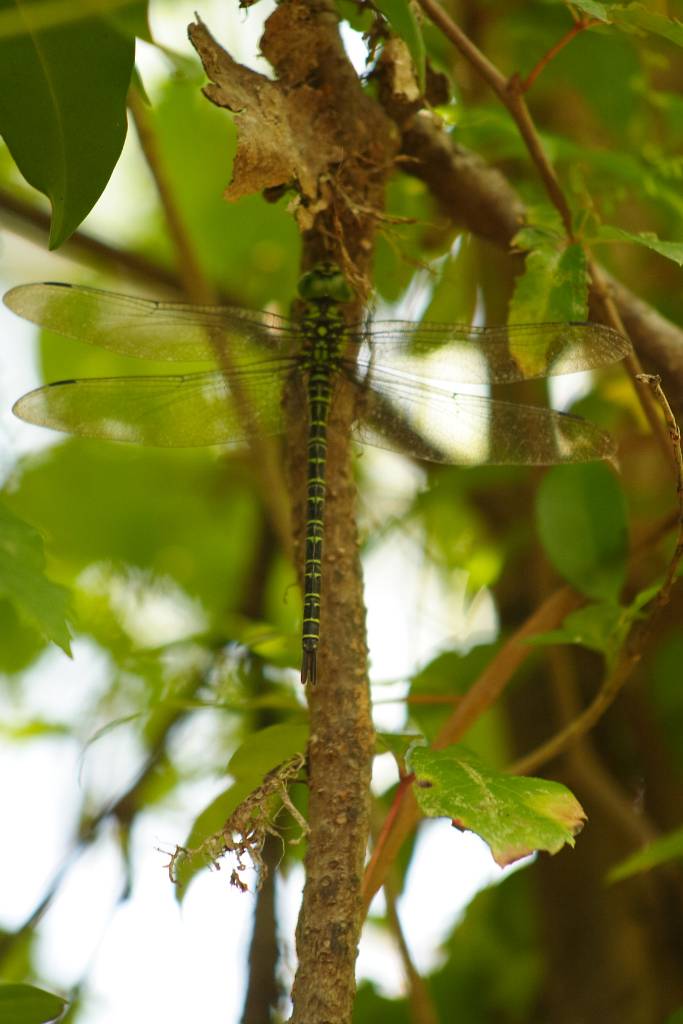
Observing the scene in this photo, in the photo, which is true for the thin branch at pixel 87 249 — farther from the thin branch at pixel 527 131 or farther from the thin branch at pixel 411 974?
the thin branch at pixel 411 974

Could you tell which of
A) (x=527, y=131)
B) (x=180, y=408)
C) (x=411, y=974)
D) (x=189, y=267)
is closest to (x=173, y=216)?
(x=189, y=267)

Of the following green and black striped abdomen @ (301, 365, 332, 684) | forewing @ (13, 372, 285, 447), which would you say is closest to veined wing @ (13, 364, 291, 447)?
forewing @ (13, 372, 285, 447)

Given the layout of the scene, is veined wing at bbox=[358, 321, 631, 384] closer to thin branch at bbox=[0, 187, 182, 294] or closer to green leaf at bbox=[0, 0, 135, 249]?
green leaf at bbox=[0, 0, 135, 249]

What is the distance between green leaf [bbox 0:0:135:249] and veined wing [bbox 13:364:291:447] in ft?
1.24

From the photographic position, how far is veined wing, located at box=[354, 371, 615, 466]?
1.27 m

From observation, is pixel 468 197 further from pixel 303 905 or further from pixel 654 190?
pixel 303 905

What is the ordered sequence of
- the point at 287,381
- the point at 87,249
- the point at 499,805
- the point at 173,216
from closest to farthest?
the point at 499,805 < the point at 287,381 < the point at 173,216 < the point at 87,249

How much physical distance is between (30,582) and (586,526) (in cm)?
68

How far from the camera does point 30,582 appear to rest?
33.9 inches

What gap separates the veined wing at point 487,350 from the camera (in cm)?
113

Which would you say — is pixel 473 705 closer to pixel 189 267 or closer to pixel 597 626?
pixel 597 626

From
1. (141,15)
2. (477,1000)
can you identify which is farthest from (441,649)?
(141,15)

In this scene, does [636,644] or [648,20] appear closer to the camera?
[648,20]

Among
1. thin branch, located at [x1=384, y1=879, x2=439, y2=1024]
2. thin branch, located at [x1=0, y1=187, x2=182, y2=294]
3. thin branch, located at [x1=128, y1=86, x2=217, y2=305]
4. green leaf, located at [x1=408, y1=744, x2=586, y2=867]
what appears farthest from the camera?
thin branch, located at [x1=0, y1=187, x2=182, y2=294]
